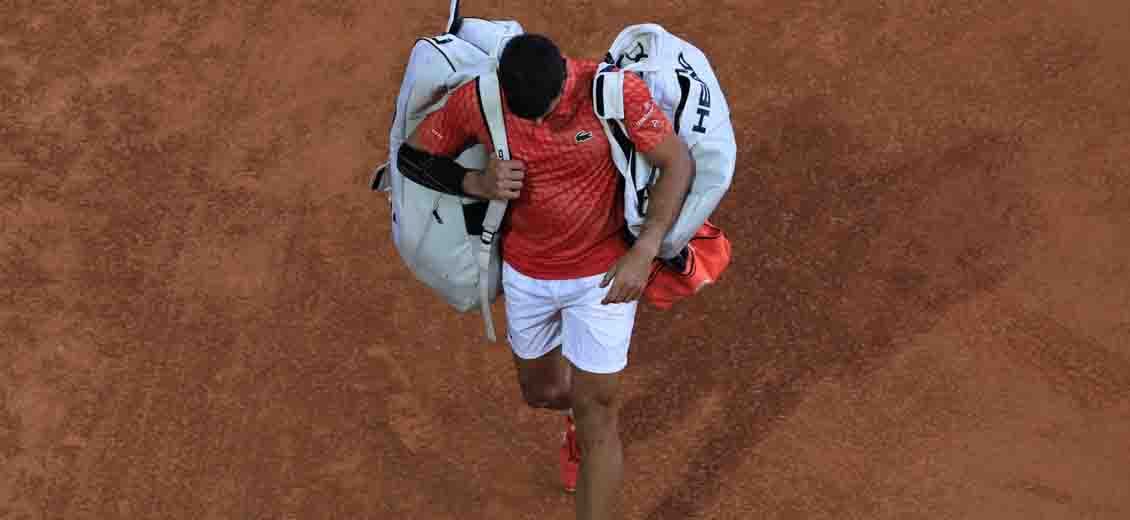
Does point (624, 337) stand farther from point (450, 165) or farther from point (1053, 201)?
point (1053, 201)

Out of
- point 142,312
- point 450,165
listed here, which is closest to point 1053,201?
point 450,165

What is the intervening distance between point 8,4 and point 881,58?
540 centimetres

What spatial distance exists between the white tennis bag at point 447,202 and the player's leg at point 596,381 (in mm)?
407

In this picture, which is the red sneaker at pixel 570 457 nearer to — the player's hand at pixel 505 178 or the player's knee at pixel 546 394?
the player's knee at pixel 546 394

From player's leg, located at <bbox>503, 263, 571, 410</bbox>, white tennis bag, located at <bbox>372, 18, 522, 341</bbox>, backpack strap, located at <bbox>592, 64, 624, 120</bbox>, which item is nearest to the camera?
backpack strap, located at <bbox>592, 64, 624, 120</bbox>

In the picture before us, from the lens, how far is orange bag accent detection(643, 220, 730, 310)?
555 cm

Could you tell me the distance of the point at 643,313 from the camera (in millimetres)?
7027

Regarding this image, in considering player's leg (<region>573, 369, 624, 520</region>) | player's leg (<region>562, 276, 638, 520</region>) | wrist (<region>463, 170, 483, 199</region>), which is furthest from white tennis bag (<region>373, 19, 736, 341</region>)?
player's leg (<region>573, 369, 624, 520</region>)

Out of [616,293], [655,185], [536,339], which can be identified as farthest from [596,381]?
[655,185]

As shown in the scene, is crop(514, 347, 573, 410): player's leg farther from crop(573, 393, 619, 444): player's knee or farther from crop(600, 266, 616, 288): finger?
crop(600, 266, 616, 288): finger

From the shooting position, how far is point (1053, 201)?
23.5ft

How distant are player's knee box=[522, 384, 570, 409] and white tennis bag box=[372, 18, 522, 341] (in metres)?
0.54

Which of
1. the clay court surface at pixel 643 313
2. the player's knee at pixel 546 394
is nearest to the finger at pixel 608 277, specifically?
the player's knee at pixel 546 394

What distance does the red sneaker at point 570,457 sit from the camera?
648cm
